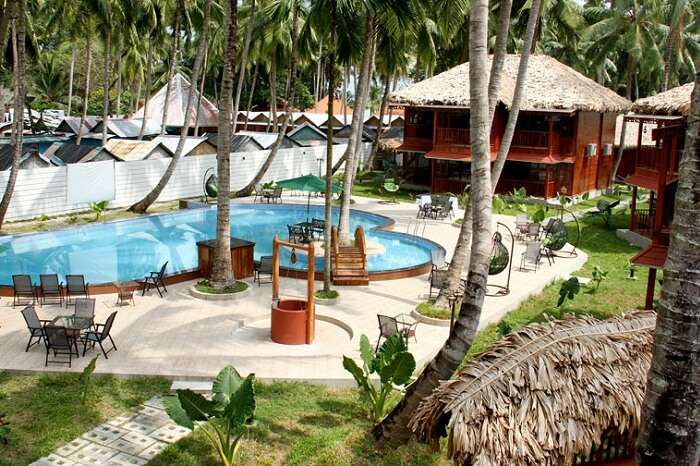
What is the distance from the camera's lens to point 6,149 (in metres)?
27.2

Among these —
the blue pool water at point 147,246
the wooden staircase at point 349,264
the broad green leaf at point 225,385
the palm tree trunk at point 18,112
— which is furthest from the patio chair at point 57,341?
the palm tree trunk at point 18,112

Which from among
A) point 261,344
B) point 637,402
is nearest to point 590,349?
point 637,402

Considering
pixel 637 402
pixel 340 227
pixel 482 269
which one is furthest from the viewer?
pixel 340 227

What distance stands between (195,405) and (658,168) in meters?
15.9

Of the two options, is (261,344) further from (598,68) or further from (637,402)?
(598,68)

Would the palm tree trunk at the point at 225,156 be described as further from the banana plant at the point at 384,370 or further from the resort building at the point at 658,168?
the resort building at the point at 658,168

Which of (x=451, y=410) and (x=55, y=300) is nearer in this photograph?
(x=451, y=410)

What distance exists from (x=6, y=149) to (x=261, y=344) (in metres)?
18.7

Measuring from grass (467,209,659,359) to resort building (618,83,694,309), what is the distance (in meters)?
1.06

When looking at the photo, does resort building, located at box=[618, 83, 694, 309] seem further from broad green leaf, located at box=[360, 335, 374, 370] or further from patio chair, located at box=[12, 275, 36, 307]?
patio chair, located at box=[12, 275, 36, 307]

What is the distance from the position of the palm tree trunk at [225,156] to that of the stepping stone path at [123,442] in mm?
6253

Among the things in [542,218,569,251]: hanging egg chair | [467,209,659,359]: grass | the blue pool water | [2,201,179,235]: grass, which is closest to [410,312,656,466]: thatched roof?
[467,209,659,359]: grass

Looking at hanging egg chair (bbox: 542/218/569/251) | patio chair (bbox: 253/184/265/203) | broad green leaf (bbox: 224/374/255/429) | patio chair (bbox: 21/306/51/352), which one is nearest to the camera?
broad green leaf (bbox: 224/374/255/429)

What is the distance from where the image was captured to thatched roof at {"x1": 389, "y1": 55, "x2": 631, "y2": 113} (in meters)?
30.5
